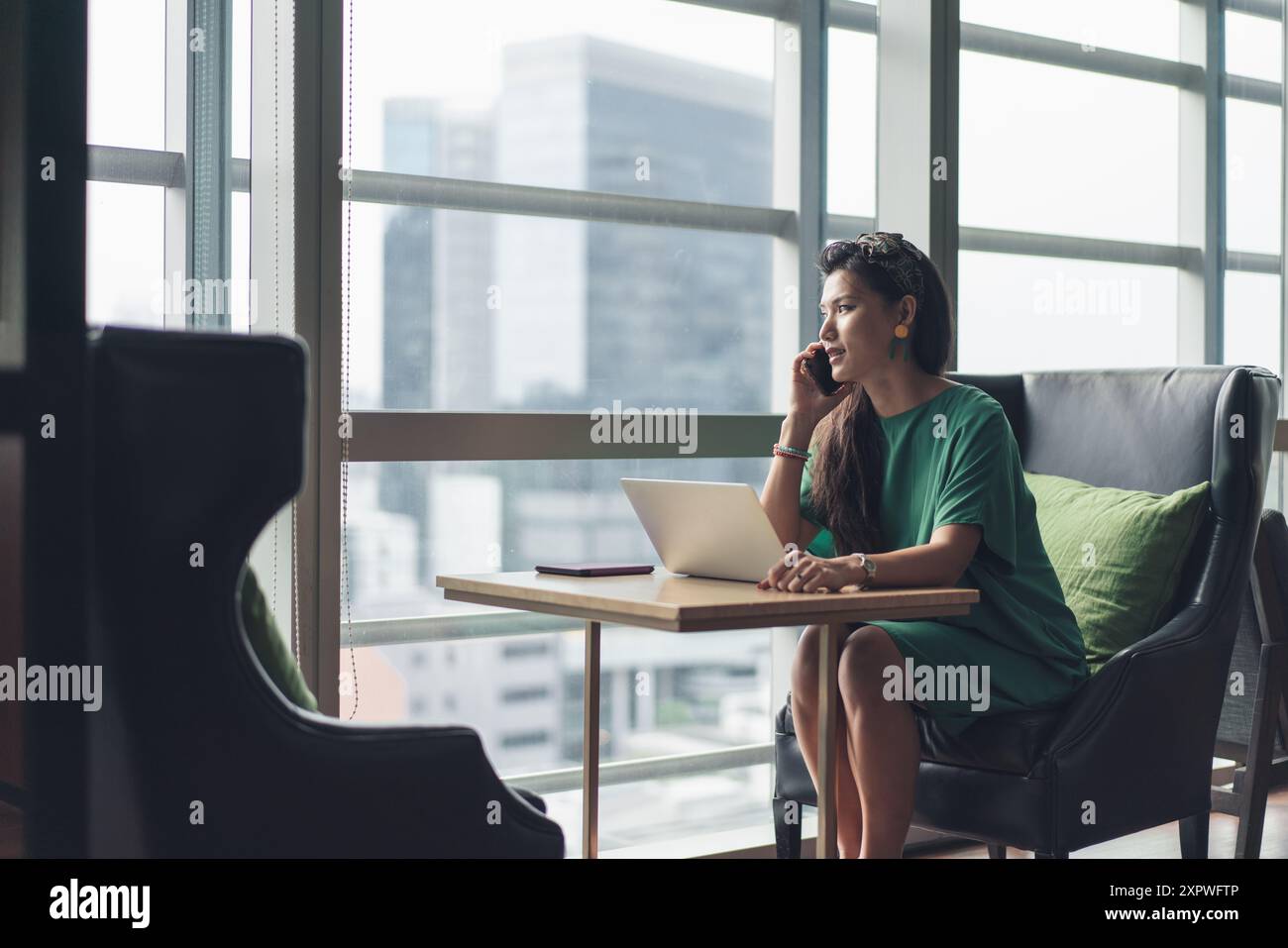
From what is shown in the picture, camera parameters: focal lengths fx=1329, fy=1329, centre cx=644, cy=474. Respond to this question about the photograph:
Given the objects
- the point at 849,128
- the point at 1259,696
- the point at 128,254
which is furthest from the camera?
the point at 849,128

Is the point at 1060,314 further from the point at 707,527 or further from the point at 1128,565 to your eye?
the point at 707,527

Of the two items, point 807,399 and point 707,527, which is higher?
point 807,399

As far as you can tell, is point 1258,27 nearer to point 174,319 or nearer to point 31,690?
point 174,319

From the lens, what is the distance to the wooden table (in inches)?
67.6

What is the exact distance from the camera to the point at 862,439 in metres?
2.38

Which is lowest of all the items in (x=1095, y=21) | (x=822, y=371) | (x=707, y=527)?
(x=707, y=527)

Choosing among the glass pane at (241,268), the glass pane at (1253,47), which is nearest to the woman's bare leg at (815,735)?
the glass pane at (241,268)

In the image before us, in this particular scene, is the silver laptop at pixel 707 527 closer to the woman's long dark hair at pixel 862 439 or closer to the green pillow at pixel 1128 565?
the woman's long dark hair at pixel 862 439

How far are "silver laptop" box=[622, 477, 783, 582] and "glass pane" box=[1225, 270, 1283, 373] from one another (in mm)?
2610

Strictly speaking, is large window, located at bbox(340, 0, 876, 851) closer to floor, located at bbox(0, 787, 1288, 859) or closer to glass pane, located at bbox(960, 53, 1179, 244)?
glass pane, located at bbox(960, 53, 1179, 244)

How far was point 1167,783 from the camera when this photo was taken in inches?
89.9

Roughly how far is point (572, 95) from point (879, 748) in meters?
1.73

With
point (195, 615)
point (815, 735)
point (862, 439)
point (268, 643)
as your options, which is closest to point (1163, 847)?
point (815, 735)
